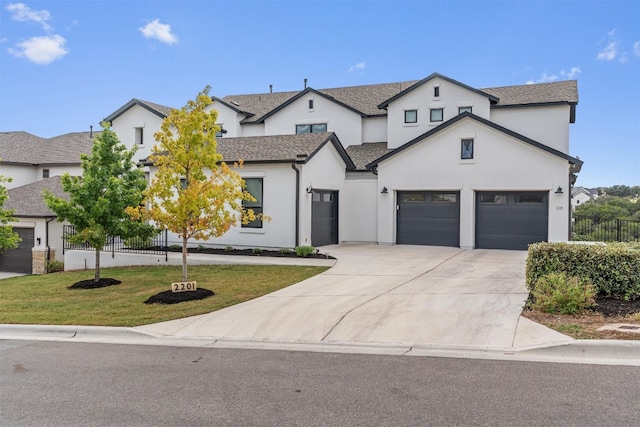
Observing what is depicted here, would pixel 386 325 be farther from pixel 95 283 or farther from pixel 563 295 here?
pixel 95 283

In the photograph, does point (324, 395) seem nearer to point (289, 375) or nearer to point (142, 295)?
point (289, 375)

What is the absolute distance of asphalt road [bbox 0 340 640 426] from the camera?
5.12m

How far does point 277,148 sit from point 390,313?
1256cm

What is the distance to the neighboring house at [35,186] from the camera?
25.6m

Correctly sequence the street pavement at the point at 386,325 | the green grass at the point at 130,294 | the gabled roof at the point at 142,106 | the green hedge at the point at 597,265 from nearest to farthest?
the street pavement at the point at 386,325 → the green hedge at the point at 597,265 → the green grass at the point at 130,294 → the gabled roof at the point at 142,106

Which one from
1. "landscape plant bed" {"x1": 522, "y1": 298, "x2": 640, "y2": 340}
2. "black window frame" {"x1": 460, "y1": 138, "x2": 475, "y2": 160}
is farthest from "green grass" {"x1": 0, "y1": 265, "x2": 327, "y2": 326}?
"black window frame" {"x1": 460, "y1": 138, "x2": 475, "y2": 160}

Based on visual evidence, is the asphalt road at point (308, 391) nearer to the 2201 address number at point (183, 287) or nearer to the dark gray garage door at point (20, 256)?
the 2201 address number at point (183, 287)

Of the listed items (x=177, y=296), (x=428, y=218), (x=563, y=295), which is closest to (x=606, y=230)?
(x=428, y=218)

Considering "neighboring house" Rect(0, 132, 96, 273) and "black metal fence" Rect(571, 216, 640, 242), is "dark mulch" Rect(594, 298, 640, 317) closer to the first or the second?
"black metal fence" Rect(571, 216, 640, 242)

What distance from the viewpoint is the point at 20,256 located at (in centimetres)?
2639

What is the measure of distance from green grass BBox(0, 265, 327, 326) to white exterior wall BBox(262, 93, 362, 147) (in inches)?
533

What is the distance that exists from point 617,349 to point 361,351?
3.50 meters

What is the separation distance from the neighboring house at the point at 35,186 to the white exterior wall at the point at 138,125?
13.7 ft

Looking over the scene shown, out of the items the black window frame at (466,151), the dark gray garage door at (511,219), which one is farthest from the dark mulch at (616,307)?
the black window frame at (466,151)
